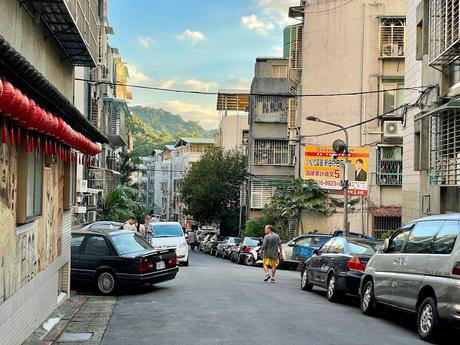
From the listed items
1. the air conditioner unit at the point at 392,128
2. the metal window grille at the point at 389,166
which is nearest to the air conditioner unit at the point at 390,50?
the metal window grille at the point at 389,166

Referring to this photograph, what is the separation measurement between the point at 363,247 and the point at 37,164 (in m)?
7.77

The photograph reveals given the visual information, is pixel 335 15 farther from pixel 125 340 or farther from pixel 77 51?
pixel 125 340

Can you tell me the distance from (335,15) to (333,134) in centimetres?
647

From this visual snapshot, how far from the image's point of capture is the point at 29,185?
918 cm

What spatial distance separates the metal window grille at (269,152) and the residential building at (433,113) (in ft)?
83.0

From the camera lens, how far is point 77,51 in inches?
502

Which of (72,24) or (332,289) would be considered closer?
(72,24)

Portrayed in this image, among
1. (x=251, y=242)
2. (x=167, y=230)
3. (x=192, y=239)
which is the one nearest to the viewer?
(x=167, y=230)

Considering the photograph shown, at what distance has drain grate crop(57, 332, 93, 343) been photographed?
31.2 ft

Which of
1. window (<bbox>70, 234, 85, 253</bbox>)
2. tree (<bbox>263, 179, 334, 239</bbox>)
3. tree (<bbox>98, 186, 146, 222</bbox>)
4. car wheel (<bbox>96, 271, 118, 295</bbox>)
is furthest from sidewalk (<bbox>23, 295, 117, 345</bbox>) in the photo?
tree (<bbox>98, 186, 146, 222</bbox>)

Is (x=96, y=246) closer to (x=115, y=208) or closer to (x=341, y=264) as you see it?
(x=341, y=264)

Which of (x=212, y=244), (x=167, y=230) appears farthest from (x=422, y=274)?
(x=212, y=244)

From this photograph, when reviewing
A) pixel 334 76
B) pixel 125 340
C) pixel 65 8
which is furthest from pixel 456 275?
pixel 334 76

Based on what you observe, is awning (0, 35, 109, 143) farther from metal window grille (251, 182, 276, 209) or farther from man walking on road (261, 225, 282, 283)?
metal window grille (251, 182, 276, 209)
